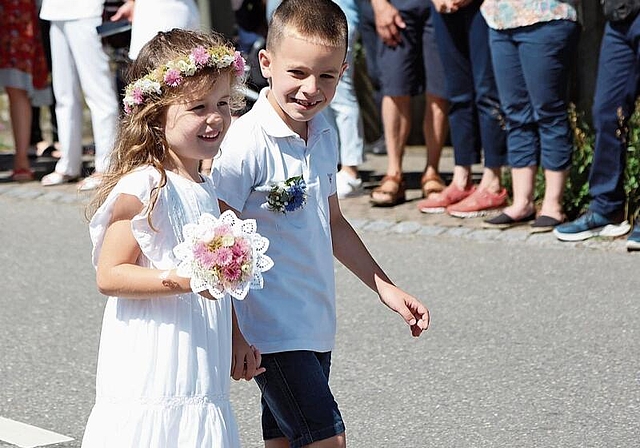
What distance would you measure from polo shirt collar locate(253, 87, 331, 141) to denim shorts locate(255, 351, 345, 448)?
586mm

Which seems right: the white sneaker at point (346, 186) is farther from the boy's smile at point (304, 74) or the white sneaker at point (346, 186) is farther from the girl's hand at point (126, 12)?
the boy's smile at point (304, 74)

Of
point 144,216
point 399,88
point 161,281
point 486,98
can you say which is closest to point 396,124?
point 399,88

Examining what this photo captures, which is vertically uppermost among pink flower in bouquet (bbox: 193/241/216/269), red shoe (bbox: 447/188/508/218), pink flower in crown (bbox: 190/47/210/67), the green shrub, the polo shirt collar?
pink flower in crown (bbox: 190/47/210/67)

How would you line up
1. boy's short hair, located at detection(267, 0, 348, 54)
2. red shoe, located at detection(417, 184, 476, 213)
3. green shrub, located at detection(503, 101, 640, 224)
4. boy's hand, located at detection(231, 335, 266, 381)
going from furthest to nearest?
red shoe, located at detection(417, 184, 476, 213)
green shrub, located at detection(503, 101, 640, 224)
boy's short hair, located at detection(267, 0, 348, 54)
boy's hand, located at detection(231, 335, 266, 381)

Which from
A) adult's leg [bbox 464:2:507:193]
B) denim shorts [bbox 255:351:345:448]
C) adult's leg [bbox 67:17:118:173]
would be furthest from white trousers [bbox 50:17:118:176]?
denim shorts [bbox 255:351:345:448]

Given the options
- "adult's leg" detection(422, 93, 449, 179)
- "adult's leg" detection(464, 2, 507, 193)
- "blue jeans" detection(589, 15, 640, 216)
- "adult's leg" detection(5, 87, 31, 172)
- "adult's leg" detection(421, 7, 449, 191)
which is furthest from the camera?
"adult's leg" detection(5, 87, 31, 172)

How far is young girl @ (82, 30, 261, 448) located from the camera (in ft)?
10.1

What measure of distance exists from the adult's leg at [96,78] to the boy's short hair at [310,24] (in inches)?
221

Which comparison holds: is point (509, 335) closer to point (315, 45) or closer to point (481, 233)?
point (481, 233)

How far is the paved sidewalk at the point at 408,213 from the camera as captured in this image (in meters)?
7.34

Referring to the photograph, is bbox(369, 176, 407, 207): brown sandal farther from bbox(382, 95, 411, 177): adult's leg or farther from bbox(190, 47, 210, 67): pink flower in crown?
bbox(190, 47, 210, 67): pink flower in crown

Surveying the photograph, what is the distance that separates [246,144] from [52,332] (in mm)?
2765

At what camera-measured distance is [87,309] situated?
249 inches

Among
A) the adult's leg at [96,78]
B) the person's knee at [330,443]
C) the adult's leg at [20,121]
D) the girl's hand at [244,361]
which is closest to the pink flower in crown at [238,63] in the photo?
the girl's hand at [244,361]
